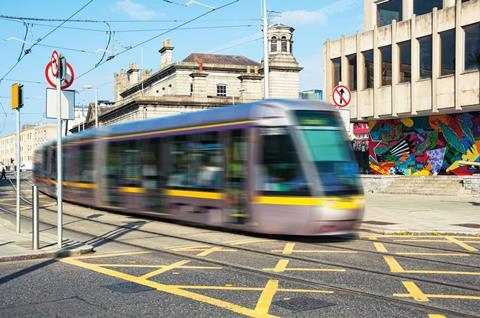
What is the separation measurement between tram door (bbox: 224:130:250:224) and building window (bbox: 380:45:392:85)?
2122cm

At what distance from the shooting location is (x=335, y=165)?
12.3 metres

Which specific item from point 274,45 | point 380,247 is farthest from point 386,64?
point 274,45

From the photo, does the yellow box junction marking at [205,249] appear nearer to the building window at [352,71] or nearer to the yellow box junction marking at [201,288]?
the yellow box junction marking at [201,288]

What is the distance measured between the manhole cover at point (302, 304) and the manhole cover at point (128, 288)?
1810 mm

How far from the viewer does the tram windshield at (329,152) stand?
12094 mm

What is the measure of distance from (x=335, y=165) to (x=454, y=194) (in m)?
18.6

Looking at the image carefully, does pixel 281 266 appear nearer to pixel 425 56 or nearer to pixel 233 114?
pixel 233 114

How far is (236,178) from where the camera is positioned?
527 inches

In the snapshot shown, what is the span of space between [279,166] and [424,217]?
304 inches

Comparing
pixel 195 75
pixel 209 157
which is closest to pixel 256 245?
pixel 209 157

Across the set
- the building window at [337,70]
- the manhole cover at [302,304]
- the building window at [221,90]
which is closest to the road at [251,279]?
the manhole cover at [302,304]

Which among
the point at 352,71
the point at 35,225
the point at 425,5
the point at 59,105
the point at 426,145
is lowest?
the point at 35,225

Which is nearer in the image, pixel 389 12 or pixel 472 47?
pixel 472 47

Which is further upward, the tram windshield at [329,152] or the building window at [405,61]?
the building window at [405,61]
